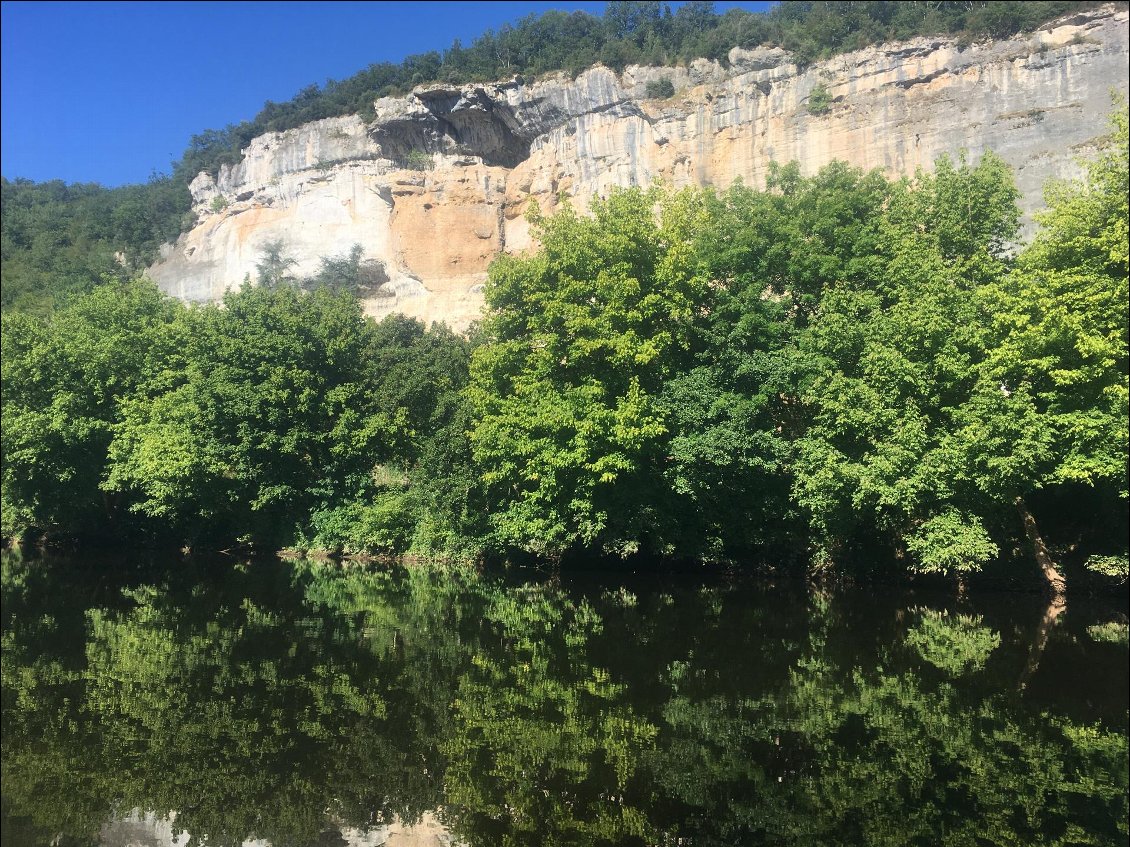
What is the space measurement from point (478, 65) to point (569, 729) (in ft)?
249

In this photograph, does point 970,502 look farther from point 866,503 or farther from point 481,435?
point 481,435

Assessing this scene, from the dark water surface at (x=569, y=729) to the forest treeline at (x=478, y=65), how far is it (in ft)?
173

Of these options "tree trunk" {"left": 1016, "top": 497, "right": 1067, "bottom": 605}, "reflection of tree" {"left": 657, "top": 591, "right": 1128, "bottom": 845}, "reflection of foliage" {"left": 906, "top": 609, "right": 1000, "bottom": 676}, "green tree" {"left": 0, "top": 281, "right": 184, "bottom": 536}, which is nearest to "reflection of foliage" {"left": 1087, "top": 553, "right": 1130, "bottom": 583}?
"tree trunk" {"left": 1016, "top": 497, "right": 1067, "bottom": 605}

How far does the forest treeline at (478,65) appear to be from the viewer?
2286 inches

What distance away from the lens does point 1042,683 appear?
9695 millimetres

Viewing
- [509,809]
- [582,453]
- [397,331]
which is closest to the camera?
[509,809]

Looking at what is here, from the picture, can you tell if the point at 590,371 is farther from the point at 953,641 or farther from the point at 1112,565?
the point at 1112,565

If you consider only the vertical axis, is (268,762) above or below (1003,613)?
above

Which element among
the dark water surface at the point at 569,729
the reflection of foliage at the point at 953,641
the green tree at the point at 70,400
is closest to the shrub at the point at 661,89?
the green tree at the point at 70,400

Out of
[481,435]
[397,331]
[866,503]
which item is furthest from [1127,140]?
[397,331]

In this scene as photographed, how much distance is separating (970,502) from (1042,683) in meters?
7.95

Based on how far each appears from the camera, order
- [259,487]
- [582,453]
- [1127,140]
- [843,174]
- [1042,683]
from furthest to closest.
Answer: [259,487] < [843,174] < [582,453] < [1127,140] < [1042,683]

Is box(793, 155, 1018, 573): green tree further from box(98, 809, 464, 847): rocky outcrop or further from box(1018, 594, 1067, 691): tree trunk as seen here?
box(98, 809, 464, 847): rocky outcrop

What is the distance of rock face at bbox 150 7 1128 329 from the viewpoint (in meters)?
51.0
